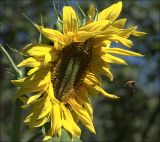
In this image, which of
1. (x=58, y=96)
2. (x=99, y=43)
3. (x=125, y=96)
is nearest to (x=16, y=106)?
(x=58, y=96)

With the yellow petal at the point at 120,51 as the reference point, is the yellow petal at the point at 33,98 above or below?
below

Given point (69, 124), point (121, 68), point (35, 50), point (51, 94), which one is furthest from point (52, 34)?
point (121, 68)

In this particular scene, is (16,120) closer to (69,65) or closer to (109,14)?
(69,65)

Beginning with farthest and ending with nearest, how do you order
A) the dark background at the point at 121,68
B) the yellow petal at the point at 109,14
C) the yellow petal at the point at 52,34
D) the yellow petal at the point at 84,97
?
the dark background at the point at 121,68, the yellow petal at the point at 84,97, the yellow petal at the point at 109,14, the yellow petal at the point at 52,34

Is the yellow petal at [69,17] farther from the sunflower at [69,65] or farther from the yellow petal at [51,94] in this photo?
the yellow petal at [51,94]

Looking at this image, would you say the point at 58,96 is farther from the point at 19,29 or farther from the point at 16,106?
the point at 19,29

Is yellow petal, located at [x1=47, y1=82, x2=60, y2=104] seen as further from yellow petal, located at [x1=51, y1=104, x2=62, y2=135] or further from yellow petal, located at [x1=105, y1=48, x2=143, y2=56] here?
yellow petal, located at [x1=105, y1=48, x2=143, y2=56]

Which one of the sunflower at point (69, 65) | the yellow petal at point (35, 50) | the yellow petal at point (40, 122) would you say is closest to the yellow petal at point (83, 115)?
the sunflower at point (69, 65)
